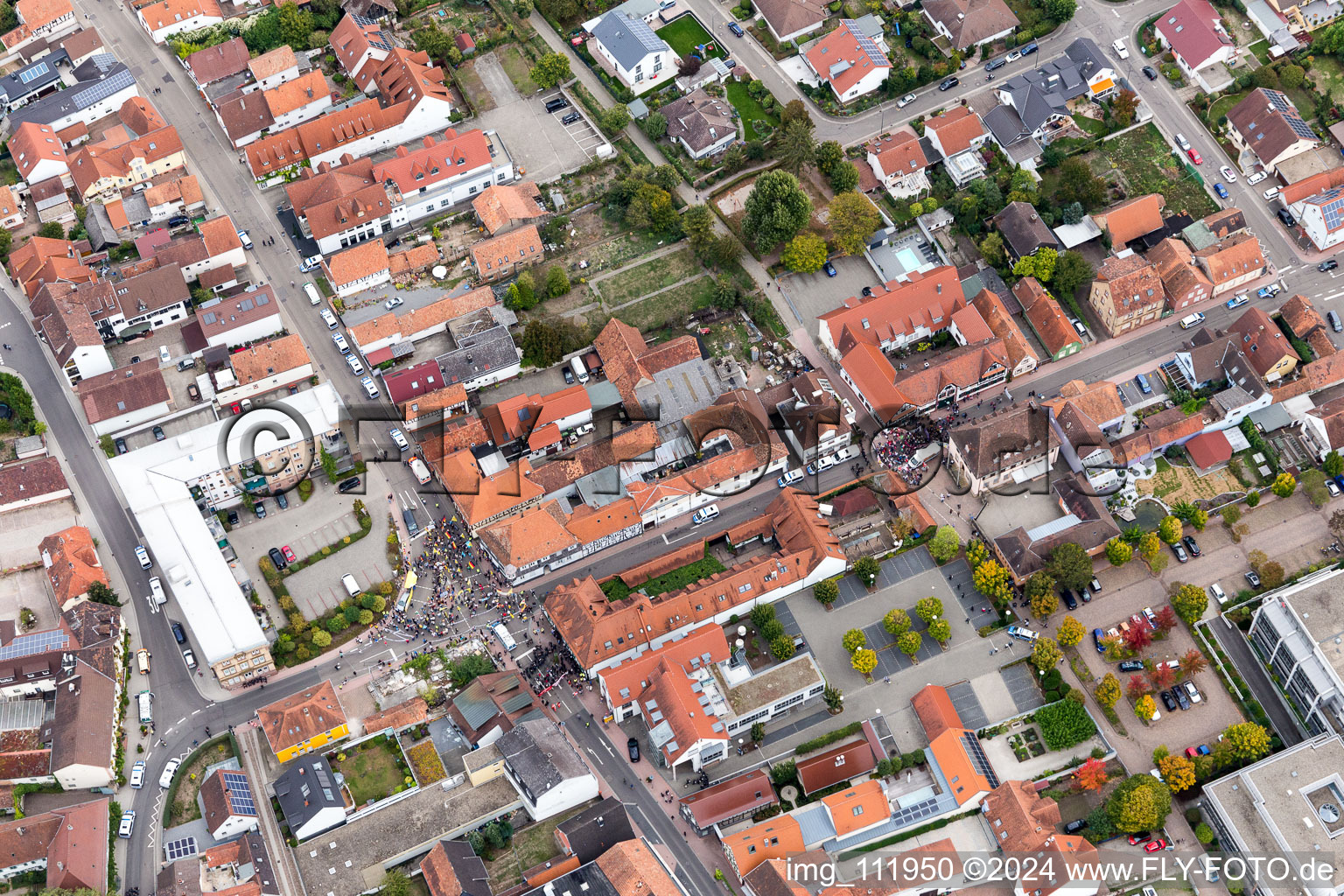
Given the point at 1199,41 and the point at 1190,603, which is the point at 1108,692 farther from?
the point at 1199,41

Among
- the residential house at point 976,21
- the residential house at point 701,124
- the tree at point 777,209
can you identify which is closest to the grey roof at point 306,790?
the tree at point 777,209

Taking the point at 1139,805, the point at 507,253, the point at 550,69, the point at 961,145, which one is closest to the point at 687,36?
the point at 550,69

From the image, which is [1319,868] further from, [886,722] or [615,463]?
[615,463]

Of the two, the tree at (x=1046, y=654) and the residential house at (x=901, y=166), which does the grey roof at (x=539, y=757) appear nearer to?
the tree at (x=1046, y=654)

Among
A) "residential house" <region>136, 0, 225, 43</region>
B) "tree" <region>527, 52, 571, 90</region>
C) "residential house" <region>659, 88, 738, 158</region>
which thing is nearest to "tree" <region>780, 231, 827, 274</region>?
"residential house" <region>659, 88, 738, 158</region>

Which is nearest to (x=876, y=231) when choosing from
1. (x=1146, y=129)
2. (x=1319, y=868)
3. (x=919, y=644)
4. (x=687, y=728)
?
(x=1146, y=129)

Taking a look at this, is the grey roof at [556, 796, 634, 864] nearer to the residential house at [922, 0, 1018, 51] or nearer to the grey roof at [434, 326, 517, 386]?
the grey roof at [434, 326, 517, 386]
